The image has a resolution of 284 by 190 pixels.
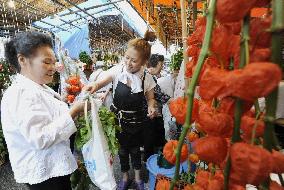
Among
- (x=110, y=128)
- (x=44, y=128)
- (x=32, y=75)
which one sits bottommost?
(x=110, y=128)

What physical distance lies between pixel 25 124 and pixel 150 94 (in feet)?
6.30

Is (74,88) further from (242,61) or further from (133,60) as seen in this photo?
(242,61)

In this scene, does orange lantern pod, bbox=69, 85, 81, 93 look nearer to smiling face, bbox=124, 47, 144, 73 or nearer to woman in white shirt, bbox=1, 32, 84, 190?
smiling face, bbox=124, 47, 144, 73

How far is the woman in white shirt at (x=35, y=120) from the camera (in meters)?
1.75

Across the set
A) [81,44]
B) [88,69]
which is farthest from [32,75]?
[81,44]

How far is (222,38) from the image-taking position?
0.50m

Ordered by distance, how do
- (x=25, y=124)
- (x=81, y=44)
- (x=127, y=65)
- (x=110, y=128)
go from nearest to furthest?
(x=25, y=124), (x=110, y=128), (x=127, y=65), (x=81, y=44)

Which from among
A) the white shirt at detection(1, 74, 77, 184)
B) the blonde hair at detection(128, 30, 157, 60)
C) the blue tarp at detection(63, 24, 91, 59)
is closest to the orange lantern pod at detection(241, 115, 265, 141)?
the white shirt at detection(1, 74, 77, 184)

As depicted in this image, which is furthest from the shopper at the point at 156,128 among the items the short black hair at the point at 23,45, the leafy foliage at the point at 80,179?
the short black hair at the point at 23,45

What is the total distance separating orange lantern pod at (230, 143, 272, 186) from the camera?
0.41m

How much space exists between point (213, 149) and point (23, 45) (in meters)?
1.71

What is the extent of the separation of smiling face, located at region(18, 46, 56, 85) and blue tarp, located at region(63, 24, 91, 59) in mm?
7960

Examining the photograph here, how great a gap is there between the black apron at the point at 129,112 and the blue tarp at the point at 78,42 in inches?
268

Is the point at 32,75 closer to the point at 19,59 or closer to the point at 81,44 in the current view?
the point at 19,59
